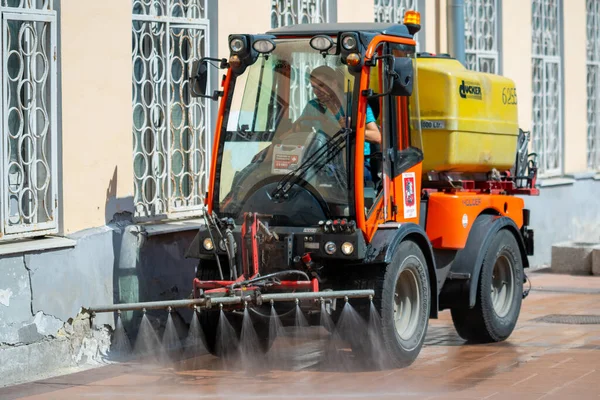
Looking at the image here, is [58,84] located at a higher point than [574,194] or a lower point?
higher

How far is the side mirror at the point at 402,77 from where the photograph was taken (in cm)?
813

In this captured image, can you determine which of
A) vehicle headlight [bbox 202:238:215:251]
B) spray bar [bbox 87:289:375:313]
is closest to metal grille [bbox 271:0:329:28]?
vehicle headlight [bbox 202:238:215:251]

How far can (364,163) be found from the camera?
8430 millimetres

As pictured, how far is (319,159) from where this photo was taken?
8297 millimetres

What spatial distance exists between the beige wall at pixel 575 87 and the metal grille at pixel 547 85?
0.44ft

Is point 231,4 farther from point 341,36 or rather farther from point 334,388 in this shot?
point 334,388

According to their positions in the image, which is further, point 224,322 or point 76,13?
point 76,13

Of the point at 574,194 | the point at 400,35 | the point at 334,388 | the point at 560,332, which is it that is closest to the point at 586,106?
the point at 574,194

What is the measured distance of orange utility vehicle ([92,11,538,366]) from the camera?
26.6ft

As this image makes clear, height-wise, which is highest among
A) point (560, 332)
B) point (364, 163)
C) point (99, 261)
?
point (364, 163)

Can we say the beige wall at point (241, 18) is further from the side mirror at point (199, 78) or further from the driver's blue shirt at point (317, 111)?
the driver's blue shirt at point (317, 111)

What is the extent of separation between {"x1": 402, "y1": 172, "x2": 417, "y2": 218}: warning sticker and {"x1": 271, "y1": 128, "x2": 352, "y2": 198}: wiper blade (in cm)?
67

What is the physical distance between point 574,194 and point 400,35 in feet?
32.5

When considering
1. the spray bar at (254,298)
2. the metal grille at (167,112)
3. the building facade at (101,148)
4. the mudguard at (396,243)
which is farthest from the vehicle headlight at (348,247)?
the metal grille at (167,112)
